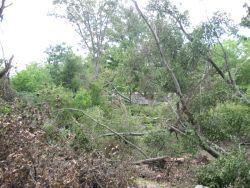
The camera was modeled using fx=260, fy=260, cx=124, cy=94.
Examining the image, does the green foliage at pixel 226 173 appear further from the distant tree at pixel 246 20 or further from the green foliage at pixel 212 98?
the distant tree at pixel 246 20

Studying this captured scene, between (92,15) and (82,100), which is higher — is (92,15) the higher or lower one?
the higher one

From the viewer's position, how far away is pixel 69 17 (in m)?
29.1

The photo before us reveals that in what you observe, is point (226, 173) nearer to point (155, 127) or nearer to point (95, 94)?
point (155, 127)

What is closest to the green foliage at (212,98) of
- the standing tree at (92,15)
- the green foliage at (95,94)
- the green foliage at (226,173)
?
the green foliage at (226,173)

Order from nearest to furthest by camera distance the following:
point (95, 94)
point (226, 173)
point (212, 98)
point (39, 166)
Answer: point (39, 166) < point (226, 173) < point (212, 98) < point (95, 94)

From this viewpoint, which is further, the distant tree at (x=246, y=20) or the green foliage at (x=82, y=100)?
the green foliage at (x=82, y=100)

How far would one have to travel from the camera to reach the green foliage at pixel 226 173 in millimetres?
6719

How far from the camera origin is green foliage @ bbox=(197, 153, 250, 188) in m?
6.72

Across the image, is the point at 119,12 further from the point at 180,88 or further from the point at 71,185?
the point at 71,185

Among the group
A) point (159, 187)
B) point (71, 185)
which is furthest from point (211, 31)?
point (71, 185)

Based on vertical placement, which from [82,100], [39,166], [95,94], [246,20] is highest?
[246,20]

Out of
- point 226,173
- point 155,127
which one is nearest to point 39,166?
point 226,173

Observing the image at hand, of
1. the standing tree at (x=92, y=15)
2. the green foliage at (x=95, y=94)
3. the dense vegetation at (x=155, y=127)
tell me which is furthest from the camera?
the standing tree at (x=92, y=15)

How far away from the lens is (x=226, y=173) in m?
6.93
